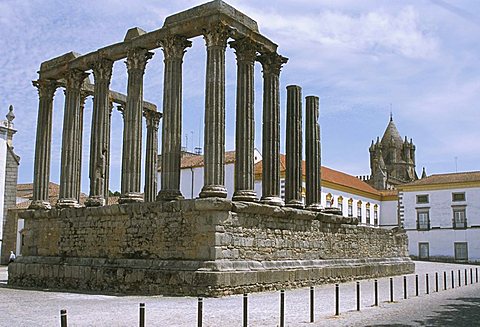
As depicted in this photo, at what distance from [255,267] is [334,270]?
537 centimetres

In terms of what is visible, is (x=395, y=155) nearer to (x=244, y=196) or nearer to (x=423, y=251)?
(x=423, y=251)

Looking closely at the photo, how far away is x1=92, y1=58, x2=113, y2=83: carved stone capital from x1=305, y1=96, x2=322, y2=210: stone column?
7.93 meters

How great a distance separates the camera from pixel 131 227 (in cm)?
1889

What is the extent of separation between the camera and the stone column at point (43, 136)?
79.0 feet

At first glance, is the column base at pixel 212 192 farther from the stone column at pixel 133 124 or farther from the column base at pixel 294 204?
the column base at pixel 294 204

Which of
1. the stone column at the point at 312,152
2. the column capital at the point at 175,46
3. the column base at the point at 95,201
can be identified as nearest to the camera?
the column capital at the point at 175,46

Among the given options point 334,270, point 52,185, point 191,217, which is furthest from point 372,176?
point 191,217

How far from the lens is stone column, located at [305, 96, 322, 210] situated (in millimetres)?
23203

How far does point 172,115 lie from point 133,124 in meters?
2.15

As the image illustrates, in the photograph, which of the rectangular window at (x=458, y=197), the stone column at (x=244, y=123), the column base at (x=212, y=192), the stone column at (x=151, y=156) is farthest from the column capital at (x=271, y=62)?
the rectangular window at (x=458, y=197)

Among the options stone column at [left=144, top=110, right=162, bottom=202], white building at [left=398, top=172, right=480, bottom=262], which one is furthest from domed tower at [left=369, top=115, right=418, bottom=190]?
stone column at [left=144, top=110, right=162, bottom=202]

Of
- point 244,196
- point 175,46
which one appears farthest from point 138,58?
point 244,196

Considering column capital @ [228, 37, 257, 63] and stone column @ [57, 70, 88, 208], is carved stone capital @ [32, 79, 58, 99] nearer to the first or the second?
stone column @ [57, 70, 88, 208]

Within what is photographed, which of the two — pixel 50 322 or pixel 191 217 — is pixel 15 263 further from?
pixel 50 322
